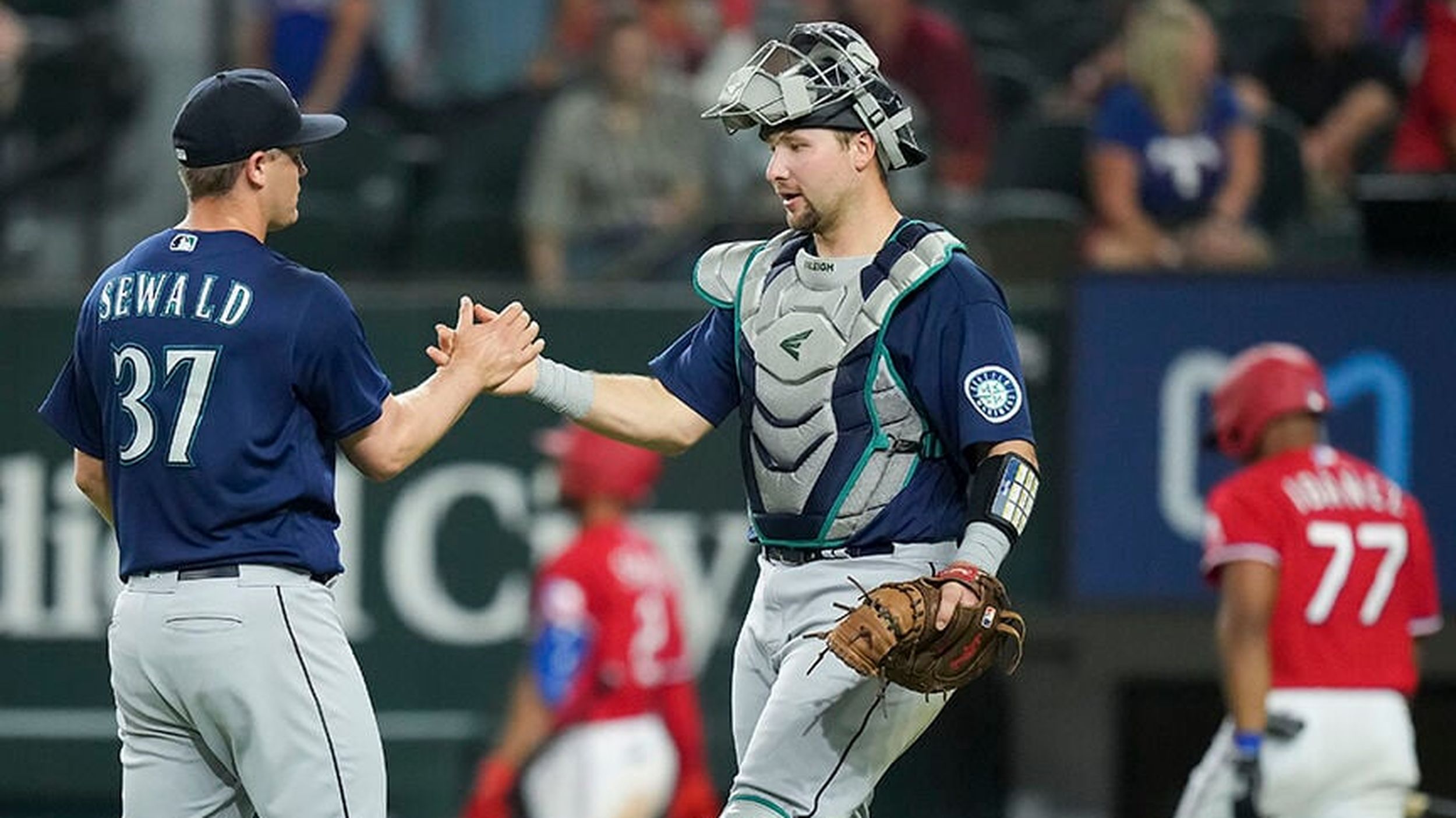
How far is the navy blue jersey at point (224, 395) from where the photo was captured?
5023mm

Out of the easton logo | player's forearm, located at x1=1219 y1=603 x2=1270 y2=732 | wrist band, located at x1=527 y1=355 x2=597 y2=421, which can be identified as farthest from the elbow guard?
player's forearm, located at x1=1219 y1=603 x2=1270 y2=732

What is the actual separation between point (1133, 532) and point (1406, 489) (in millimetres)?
972

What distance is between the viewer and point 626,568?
330 inches

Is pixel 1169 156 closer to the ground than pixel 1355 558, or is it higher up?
higher up

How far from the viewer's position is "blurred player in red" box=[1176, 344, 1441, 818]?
7105 millimetres

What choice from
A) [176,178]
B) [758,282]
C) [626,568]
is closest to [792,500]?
[758,282]

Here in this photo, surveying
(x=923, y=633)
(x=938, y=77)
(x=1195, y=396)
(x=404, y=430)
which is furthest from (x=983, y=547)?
(x=938, y=77)

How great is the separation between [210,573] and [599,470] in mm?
3507

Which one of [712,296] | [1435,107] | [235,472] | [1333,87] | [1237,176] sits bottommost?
[235,472]

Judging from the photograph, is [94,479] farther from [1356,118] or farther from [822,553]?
[1356,118]

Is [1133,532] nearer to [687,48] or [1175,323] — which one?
[1175,323]

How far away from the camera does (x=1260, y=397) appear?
23.9ft

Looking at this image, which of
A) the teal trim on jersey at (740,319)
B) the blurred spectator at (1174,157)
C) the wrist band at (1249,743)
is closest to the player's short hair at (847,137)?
the teal trim on jersey at (740,319)

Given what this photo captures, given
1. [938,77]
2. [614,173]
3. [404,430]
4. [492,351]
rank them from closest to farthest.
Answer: [404,430] → [492,351] → [614,173] → [938,77]
